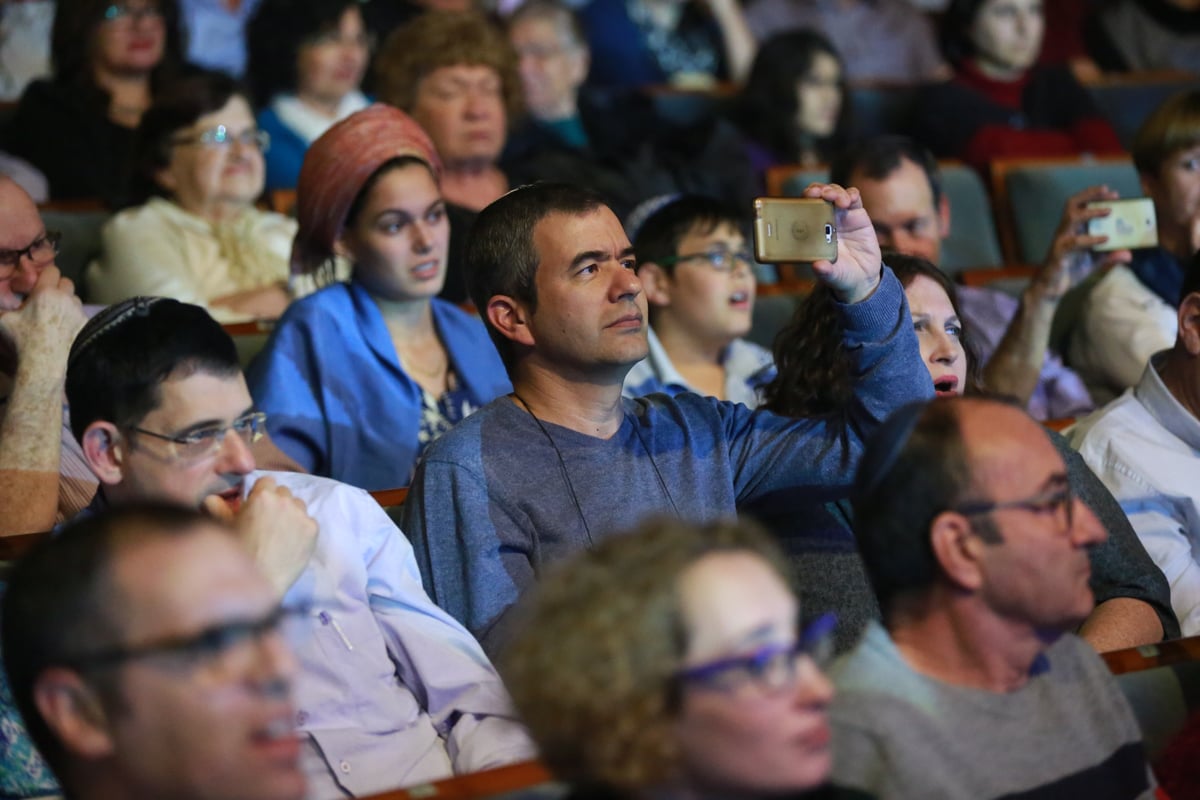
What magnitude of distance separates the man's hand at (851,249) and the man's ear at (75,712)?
3.35ft

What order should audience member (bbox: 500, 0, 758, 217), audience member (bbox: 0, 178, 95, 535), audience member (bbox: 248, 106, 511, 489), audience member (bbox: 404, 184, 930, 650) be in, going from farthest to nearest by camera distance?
1. audience member (bbox: 500, 0, 758, 217)
2. audience member (bbox: 248, 106, 511, 489)
3. audience member (bbox: 0, 178, 95, 535)
4. audience member (bbox: 404, 184, 930, 650)

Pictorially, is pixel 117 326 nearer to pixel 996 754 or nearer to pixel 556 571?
pixel 556 571

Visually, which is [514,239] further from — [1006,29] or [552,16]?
[1006,29]

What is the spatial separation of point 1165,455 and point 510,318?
3.29ft

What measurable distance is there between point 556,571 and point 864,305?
84cm

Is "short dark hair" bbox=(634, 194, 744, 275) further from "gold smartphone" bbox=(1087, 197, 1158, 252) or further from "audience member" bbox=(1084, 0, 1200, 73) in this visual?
"audience member" bbox=(1084, 0, 1200, 73)

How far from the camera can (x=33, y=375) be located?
2.00 meters

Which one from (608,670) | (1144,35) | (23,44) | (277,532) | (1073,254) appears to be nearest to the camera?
(608,670)

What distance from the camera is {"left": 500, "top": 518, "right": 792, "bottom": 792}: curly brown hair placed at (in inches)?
41.5

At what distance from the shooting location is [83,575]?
112 cm

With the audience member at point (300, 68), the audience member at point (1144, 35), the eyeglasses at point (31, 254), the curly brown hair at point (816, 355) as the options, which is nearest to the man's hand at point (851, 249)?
the curly brown hair at point (816, 355)

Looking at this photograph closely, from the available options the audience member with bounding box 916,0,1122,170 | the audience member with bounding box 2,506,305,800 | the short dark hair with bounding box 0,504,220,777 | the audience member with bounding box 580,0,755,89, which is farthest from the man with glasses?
the audience member with bounding box 580,0,755,89

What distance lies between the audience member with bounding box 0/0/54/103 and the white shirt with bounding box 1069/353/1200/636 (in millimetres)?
2959

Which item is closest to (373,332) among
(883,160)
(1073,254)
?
(883,160)
